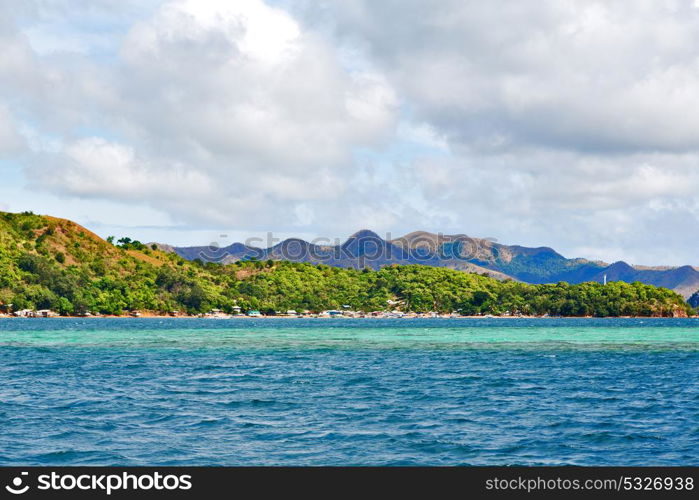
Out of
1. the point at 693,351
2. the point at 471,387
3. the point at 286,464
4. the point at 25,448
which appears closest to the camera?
the point at 286,464

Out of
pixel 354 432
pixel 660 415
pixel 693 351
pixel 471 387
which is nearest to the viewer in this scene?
pixel 354 432

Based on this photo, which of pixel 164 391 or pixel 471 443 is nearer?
pixel 471 443

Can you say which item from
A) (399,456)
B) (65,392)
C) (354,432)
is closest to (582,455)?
(399,456)

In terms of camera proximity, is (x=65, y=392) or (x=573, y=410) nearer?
(x=573, y=410)

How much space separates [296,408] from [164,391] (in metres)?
12.8

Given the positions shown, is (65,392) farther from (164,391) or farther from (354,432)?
(354,432)

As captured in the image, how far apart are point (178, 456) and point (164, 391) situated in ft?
75.5

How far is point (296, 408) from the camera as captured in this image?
152 feet

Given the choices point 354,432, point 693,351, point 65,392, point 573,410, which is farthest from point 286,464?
point 693,351

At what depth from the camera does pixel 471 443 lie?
3522cm

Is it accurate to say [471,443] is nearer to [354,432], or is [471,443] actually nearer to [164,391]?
[354,432]
